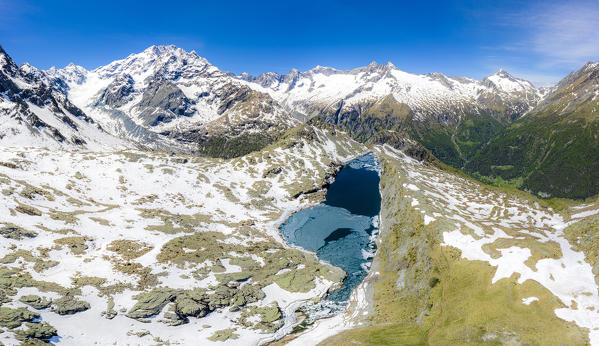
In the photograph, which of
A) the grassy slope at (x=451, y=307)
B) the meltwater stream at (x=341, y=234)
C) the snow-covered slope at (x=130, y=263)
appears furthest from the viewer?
the meltwater stream at (x=341, y=234)

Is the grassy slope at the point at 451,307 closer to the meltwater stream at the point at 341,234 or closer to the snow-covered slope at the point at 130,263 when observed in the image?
the meltwater stream at the point at 341,234

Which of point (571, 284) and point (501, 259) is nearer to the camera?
point (571, 284)

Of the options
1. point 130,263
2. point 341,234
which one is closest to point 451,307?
point 341,234

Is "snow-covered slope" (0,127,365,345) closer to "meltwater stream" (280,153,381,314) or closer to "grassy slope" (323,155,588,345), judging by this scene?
"meltwater stream" (280,153,381,314)

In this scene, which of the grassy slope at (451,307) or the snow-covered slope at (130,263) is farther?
the snow-covered slope at (130,263)

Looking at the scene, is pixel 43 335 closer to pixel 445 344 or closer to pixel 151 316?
pixel 151 316

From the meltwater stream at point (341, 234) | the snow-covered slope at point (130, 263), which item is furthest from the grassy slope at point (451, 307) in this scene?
the snow-covered slope at point (130, 263)

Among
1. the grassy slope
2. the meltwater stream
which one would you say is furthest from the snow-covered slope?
the grassy slope

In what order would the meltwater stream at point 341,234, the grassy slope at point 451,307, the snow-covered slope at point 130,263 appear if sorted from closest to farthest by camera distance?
the grassy slope at point 451,307 < the snow-covered slope at point 130,263 < the meltwater stream at point 341,234

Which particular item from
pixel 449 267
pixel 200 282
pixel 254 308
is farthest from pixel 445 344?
pixel 200 282

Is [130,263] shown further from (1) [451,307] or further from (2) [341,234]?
(2) [341,234]
